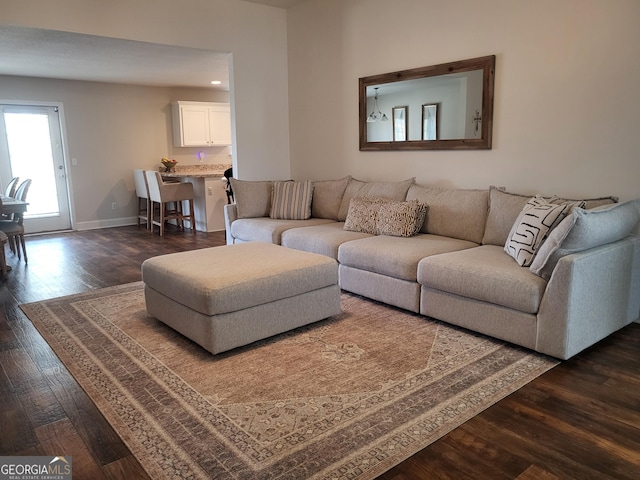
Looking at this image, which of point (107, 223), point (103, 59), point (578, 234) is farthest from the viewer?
point (107, 223)

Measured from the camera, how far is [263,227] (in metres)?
4.43

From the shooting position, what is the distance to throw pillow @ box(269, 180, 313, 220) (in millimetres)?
Result: 4781

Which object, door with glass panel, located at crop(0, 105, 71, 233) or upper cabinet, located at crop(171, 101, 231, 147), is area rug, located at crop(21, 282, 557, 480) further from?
upper cabinet, located at crop(171, 101, 231, 147)

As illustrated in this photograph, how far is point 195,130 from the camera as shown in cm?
805

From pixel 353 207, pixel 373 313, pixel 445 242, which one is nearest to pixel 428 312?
pixel 373 313

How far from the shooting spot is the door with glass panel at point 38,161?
691 cm

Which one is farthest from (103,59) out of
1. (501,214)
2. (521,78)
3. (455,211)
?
(501,214)

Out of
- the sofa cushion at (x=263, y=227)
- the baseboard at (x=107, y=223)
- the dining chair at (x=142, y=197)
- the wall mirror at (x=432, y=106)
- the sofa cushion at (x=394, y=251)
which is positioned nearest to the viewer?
the sofa cushion at (x=394, y=251)

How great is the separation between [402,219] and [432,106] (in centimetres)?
108

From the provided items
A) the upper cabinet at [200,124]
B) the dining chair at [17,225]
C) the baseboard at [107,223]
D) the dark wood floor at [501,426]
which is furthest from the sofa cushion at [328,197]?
the baseboard at [107,223]

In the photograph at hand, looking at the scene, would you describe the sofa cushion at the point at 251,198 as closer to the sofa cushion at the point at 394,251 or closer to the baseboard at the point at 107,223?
the sofa cushion at the point at 394,251

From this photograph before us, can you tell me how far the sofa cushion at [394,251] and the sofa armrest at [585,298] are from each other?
Result: 90 cm

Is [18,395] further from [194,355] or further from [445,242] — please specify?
[445,242]

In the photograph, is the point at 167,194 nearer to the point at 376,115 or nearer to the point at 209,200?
the point at 209,200
